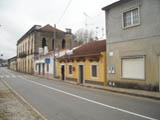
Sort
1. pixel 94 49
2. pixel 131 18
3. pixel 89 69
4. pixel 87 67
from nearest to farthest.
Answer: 1. pixel 131 18
2. pixel 89 69
3. pixel 87 67
4. pixel 94 49

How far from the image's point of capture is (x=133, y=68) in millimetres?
11883

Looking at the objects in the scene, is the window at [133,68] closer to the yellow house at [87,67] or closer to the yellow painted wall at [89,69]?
the yellow painted wall at [89,69]

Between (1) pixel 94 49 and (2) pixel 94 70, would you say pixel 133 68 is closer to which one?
(2) pixel 94 70

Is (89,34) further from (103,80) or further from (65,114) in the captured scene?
(65,114)

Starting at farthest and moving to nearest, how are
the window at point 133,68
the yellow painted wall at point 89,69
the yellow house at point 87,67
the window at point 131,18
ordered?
the yellow house at point 87,67 < the yellow painted wall at point 89,69 < the window at point 131,18 < the window at point 133,68

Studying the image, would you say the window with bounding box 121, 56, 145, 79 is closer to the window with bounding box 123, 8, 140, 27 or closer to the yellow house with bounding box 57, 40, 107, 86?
the yellow house with bounding box 57, 40, 107, 86

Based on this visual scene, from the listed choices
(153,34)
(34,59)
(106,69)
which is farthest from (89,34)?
(153,34)

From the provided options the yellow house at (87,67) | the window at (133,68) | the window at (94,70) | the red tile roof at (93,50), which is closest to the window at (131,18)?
the window at (133,68)

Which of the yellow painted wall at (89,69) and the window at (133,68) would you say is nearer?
the window at (133,68)

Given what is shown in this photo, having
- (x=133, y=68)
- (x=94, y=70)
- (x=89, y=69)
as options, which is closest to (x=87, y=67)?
(x=89, y=69)

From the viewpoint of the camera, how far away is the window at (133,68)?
36.9 ft

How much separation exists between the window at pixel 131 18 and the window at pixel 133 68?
2.94 m

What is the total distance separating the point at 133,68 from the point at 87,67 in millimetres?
5961

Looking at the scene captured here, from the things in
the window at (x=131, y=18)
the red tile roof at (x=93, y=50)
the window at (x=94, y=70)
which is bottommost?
the window at (x=94, y=70)
